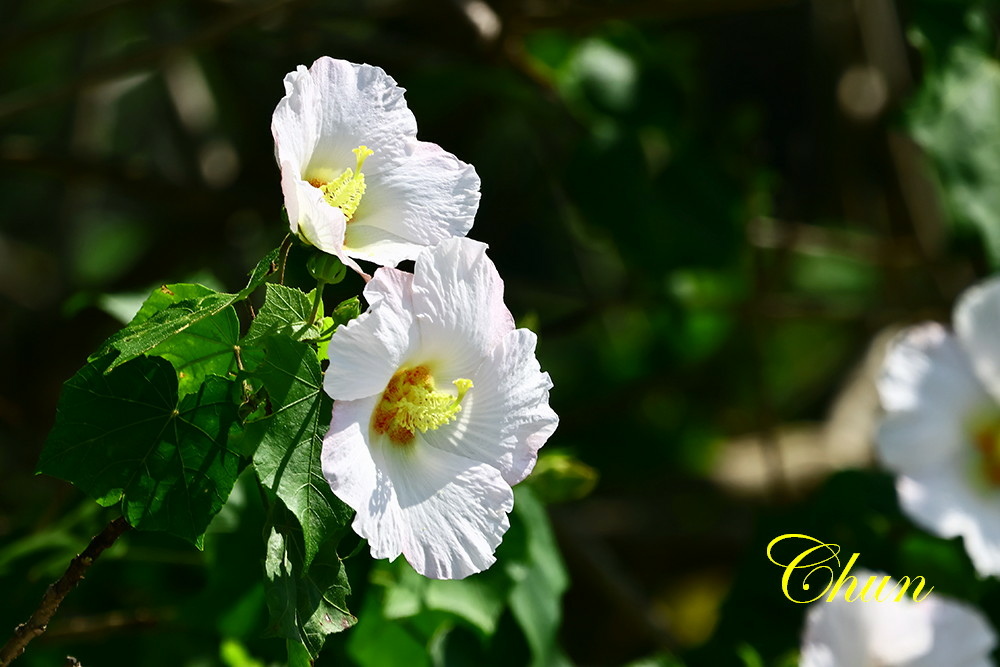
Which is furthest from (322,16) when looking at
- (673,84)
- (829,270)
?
(829,270)

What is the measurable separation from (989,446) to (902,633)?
0.47 meters

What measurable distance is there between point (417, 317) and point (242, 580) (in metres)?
0.65

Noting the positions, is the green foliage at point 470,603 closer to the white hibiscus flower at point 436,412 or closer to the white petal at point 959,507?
the white hibiscus flower at point 436,412

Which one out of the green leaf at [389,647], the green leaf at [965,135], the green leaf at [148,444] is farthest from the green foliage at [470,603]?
the green leaf at [965,135]

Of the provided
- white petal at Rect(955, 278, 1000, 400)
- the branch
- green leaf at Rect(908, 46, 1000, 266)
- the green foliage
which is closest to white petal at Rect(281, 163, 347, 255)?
the branch

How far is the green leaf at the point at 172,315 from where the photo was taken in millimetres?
830

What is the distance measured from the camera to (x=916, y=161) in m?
2.58

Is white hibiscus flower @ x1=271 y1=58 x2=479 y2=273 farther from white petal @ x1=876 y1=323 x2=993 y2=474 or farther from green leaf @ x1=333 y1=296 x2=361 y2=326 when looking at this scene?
white petal @ x1=876 y1=323 x2=993 y2=474

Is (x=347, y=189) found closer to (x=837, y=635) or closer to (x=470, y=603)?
(x=470, y=603)

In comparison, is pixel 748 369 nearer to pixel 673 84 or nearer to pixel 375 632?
pixel 673 84

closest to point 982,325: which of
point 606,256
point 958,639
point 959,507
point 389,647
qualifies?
point 959,507

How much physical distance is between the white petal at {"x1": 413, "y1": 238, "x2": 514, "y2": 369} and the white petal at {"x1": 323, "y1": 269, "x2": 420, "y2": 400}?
2 cm

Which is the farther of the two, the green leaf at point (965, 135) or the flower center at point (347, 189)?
the green leaf at point (965, 135)

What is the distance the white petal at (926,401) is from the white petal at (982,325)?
26 mm
